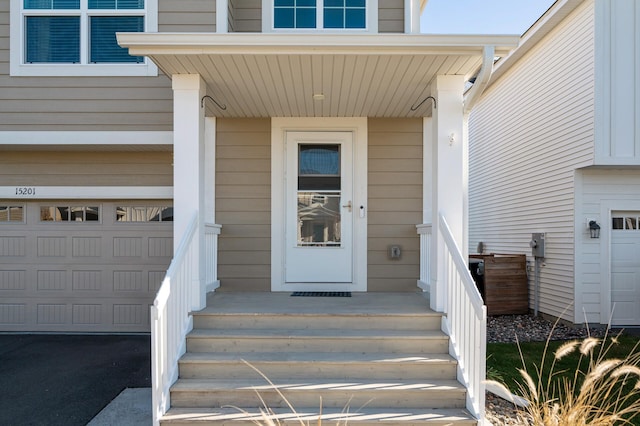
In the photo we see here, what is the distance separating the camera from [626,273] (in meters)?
6.93

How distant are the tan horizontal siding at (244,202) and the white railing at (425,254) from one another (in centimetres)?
182

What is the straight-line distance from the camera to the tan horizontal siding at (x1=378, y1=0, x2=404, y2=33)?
17.4 ft

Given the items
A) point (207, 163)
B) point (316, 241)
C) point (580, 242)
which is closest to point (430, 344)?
point (316, 241)

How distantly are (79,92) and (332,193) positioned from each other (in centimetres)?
335

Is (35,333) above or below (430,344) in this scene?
below

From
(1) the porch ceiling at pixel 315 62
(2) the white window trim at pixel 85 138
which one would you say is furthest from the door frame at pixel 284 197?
(2) the white window trim at pixel 85 138

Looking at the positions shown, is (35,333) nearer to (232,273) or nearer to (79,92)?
(232,273)

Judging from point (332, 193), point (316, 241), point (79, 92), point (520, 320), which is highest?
point (79, 92)

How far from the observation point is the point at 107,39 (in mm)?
5383

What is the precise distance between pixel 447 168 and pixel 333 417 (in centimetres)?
229

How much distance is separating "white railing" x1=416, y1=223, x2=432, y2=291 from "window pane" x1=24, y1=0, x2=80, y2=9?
500cm

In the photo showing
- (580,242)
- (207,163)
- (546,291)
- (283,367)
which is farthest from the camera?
(546,291)

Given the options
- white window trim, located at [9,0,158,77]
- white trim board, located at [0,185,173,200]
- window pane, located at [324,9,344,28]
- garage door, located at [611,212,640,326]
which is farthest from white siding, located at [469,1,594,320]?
white window trim, located at [9,0,158,77]

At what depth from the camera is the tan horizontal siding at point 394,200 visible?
530cm
